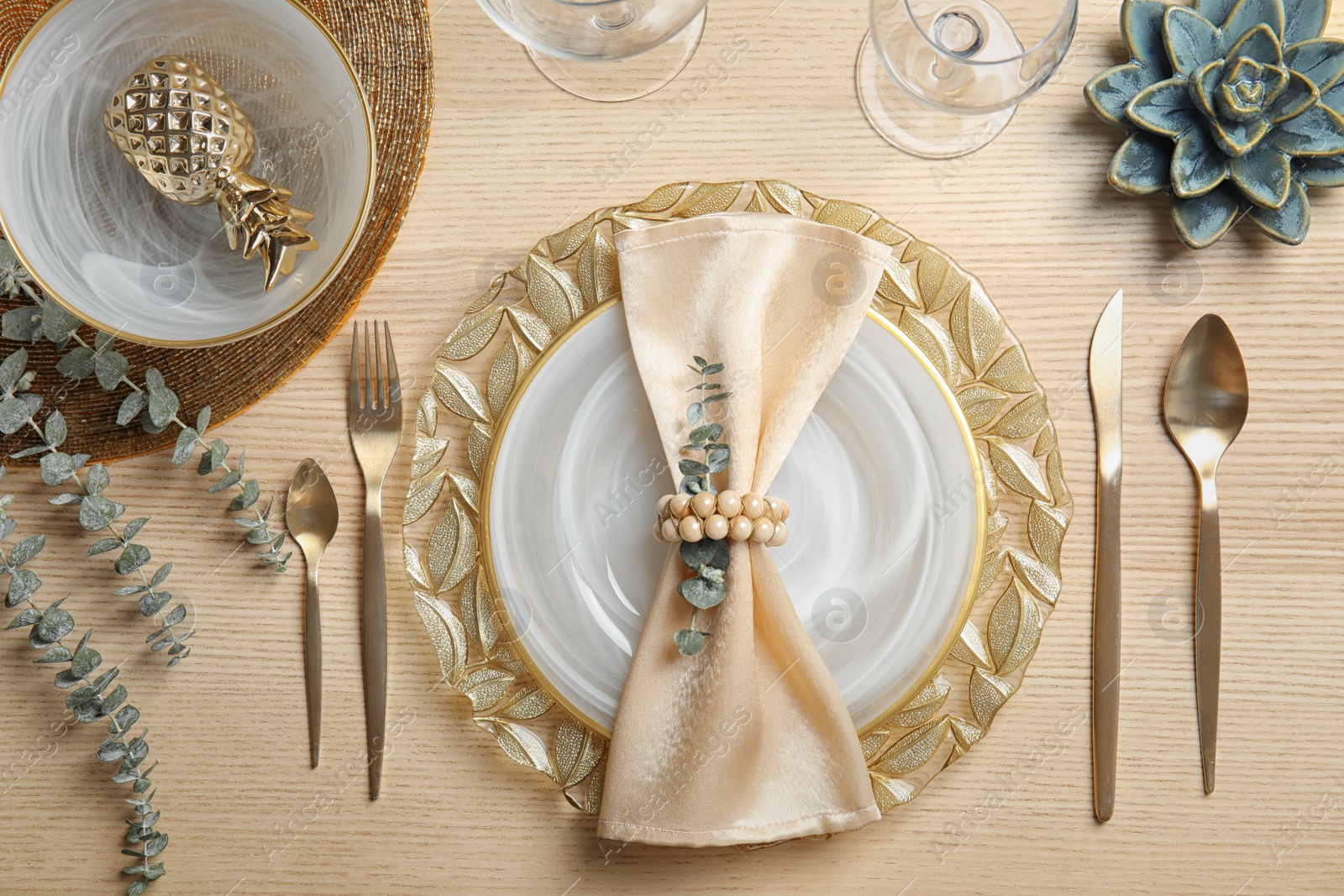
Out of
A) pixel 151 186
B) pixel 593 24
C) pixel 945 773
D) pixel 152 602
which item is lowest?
pixel 945 773

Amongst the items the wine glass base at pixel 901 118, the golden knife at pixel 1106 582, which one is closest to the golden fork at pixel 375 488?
the wine glass base at pixel 901 118

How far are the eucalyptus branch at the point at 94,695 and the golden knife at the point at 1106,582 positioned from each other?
0.71 meters

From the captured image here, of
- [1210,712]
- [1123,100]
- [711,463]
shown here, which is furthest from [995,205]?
[1210,712]

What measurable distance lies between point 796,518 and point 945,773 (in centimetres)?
23

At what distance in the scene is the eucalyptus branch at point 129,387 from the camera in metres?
0.58

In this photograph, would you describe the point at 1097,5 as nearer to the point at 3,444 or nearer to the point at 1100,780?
the point at 1100,780

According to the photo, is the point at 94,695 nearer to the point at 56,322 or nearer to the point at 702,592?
the point at 56,322

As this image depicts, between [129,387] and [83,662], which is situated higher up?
[129,387]

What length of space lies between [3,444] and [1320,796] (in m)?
1.03

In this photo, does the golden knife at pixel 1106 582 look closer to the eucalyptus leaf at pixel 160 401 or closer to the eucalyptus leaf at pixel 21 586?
the eucalyptus leaf at pixel 160 401

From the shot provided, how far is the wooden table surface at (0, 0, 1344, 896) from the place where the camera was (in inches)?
24.1

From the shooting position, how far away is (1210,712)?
1.99ft

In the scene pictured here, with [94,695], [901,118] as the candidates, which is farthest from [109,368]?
[901,118]

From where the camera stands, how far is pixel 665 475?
0.59 meters
